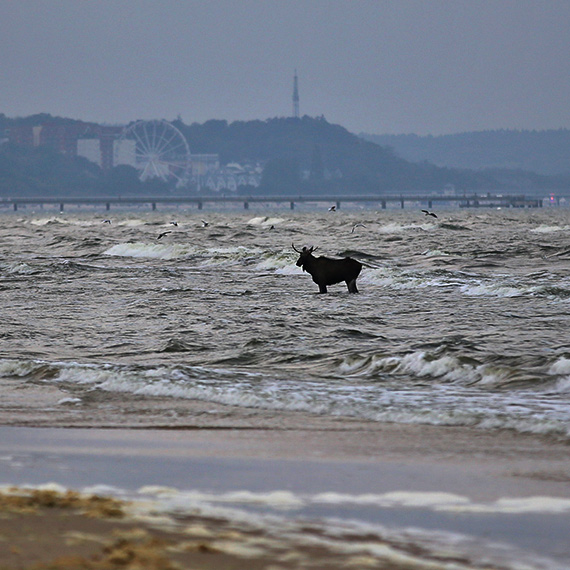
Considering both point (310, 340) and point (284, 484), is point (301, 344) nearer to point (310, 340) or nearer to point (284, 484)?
point (310, 340)

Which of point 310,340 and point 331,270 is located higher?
point 331,270

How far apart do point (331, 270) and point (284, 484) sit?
1527 cm

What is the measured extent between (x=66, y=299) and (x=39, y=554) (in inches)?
650

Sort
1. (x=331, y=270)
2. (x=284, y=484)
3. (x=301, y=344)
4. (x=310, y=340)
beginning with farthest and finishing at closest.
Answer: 1. (x=331, y=270)
2. (x=310, y=340)
3. (x=301, y=344)
4. (x=284, y=484)

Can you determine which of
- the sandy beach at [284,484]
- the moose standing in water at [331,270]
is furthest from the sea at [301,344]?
the sandy beach at [284,484]

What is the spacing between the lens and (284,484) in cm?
605

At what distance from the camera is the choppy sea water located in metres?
9.46

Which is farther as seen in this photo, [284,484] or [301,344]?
[301,344]

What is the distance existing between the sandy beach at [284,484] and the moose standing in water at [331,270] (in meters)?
12.3

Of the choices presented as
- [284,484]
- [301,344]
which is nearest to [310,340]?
[301,344]

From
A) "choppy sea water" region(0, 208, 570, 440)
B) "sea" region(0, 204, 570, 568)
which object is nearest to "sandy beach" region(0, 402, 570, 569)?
"sea" region(0, 204, 570, 568)

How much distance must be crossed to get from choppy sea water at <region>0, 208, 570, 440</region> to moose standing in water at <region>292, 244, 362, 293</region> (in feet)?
1.19

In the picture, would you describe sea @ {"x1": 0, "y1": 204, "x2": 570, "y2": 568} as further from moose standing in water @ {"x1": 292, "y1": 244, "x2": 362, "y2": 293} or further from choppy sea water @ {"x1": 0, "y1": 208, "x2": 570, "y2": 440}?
moose standing in water @ {"x1": 292, "y1": 244, "x2": 362, "y2": 293}

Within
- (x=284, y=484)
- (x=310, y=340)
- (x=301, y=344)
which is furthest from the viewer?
(x=310, y=340)
